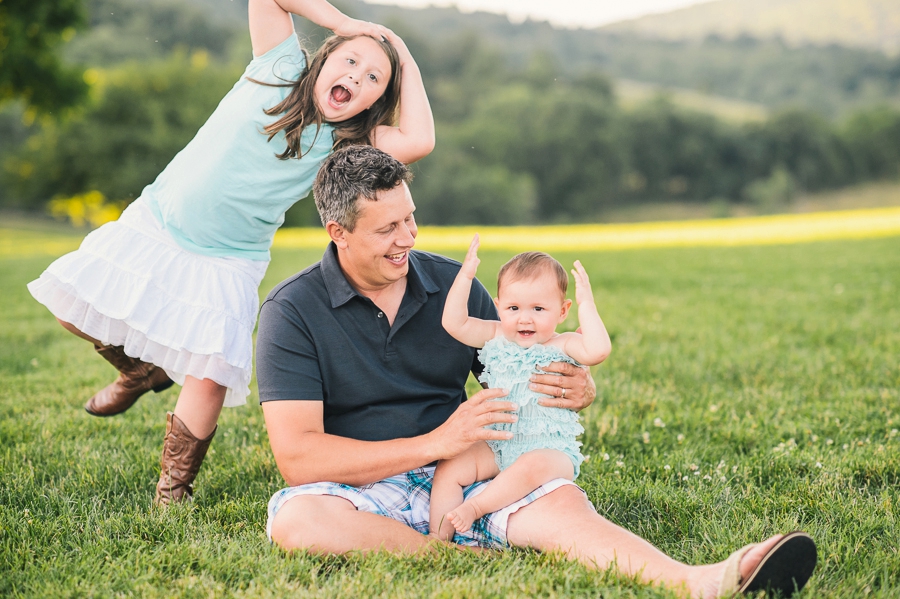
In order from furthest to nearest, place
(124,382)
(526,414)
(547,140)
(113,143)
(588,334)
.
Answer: (547,140) → (113,143) → (124,382) → (526,414) → (588,334)

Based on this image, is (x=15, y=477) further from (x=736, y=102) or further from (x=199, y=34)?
(x=736, y=102)

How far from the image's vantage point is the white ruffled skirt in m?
3.40

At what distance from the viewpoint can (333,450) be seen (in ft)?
9.34

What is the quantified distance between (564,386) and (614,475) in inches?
38.3

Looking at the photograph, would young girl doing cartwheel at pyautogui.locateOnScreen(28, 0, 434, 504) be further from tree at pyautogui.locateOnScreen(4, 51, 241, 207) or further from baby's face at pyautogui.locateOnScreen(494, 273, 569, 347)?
tree at pyautogui.locateOnScreen(4, 51, 241, 207)

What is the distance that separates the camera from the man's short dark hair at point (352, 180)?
284 cm

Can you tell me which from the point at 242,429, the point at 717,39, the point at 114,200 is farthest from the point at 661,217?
the point at 717,39

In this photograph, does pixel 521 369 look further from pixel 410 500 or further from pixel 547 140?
pixel 547 140

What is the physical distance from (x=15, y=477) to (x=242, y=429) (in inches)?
47.4

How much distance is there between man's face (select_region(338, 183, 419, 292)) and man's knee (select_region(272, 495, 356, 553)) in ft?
2.70

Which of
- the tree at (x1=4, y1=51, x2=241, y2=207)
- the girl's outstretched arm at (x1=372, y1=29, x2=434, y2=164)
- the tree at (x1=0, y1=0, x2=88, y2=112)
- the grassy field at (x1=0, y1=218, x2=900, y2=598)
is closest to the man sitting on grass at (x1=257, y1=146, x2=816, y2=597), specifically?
the grassy field at (x1=0, y1=218, x2=900, y2=598)

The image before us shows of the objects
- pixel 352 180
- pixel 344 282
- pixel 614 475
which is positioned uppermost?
pixel 352 180

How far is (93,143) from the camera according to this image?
45.4m

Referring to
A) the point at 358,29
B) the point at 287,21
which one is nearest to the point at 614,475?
the point at 358,29
